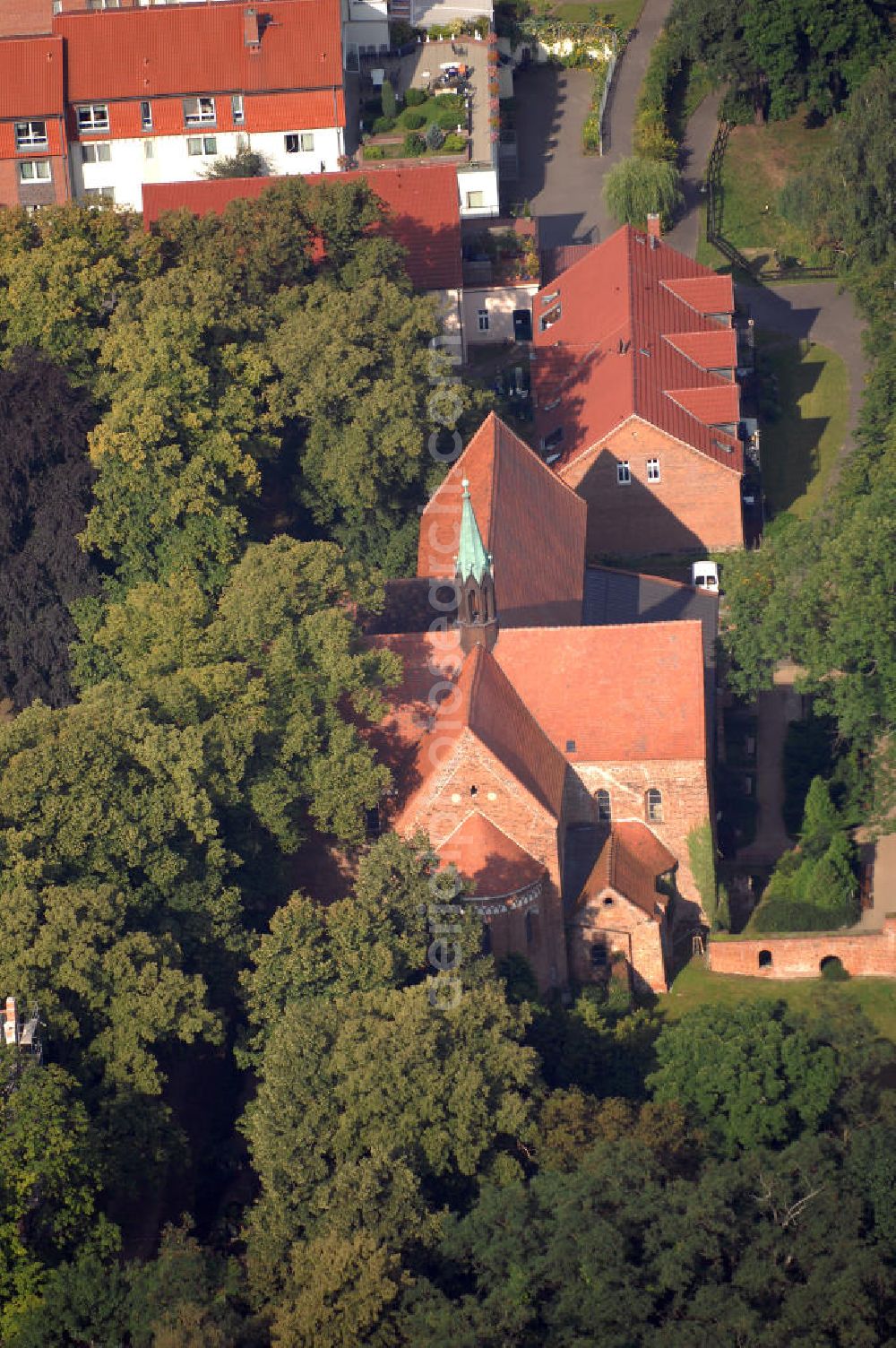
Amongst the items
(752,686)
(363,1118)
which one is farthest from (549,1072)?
(752,686)

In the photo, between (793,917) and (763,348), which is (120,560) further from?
(763,348)

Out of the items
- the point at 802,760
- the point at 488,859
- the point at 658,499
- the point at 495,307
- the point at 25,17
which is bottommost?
the point at 802,760

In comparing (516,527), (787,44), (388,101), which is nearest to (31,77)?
(388,101)

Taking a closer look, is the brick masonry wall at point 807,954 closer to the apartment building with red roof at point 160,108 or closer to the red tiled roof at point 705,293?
the red tiled roof at point 705,293

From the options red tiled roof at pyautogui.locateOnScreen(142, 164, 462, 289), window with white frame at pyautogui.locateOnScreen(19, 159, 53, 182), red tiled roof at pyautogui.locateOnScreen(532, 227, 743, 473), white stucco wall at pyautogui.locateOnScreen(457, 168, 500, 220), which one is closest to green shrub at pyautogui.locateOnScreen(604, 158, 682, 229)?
red tiled roof at pyautogui.locateOnScreen(532, 227, 743, 473)

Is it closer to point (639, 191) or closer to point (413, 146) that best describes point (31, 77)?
point (413, 146)
